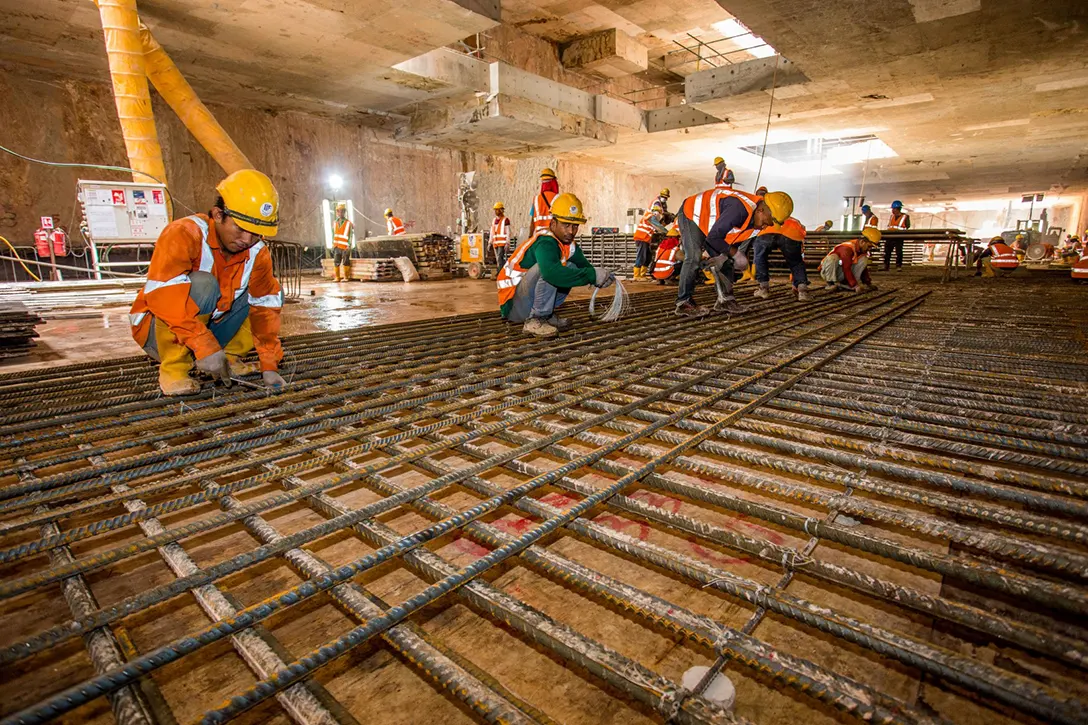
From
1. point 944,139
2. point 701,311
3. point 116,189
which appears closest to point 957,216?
point 944,139

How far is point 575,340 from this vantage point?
3.78 metres

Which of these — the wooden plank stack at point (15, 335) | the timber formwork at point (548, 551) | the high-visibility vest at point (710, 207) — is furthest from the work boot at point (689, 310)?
the wooden plank stack at point (15, 335)

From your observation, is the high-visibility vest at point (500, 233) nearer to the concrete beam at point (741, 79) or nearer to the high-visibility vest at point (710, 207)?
the concrete beam at point (741, 79)

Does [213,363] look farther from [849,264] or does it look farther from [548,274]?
[849,264]

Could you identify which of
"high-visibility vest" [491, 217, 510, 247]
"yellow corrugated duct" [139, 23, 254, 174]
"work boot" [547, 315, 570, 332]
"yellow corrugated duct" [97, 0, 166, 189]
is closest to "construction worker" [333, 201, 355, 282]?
"yellow corrugated duct" [139, 23, 254, 174]

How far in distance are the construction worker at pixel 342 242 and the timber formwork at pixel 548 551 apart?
317 inches

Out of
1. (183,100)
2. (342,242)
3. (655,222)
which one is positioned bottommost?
(342,242)

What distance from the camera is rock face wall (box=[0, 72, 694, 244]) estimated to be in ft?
29.1

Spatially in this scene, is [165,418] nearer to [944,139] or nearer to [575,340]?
[575,340]

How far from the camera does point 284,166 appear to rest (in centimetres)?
1157

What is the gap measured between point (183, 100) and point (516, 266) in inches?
254

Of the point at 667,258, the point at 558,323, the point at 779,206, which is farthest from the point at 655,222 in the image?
the point at 558,323

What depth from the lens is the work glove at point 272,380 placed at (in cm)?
258

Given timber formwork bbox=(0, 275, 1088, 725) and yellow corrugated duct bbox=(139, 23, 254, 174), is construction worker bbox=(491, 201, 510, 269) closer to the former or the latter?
yellow corrugated duct bbox=(139, 23, 254, 174)
